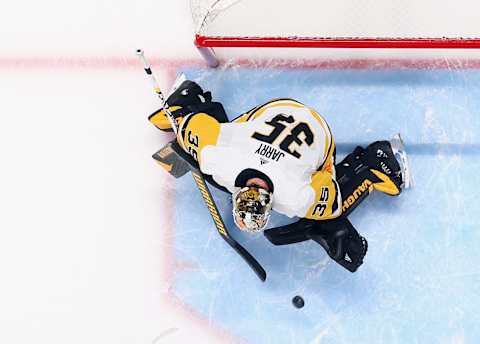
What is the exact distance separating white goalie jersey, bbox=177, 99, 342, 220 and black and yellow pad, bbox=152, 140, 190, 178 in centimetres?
22

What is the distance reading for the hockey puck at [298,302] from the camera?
2986 millimetres

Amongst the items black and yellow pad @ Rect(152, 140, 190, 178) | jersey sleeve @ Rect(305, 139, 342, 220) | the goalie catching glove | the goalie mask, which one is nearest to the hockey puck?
jersey sleeve @ Rect(305, 139, 342, 220)

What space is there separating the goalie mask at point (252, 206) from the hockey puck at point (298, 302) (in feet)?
2.24

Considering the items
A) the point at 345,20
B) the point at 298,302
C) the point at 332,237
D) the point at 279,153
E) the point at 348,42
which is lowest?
the point at 298,302

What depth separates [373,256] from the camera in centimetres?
302

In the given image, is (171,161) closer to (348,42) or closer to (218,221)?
(218,221)

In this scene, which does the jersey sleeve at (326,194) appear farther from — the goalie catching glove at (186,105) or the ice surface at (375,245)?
the goalie catching glove at (186,105)

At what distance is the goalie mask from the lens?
2.40 metres

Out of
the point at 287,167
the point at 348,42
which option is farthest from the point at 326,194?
the point at 348,42

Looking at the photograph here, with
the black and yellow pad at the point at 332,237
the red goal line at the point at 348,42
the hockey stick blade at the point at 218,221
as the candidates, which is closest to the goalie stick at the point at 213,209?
the hockey stick blade at the point at 218,221

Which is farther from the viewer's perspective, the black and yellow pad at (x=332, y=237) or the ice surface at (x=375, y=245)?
the ice surface at (x=375, y=245)

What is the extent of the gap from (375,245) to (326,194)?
54 centimetres

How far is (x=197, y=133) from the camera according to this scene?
8.88 feet

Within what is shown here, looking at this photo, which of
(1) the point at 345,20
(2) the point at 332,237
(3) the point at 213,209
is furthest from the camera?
(1) the point at 345,20
